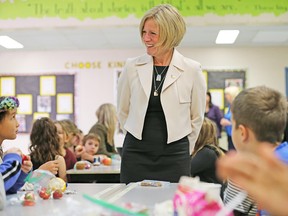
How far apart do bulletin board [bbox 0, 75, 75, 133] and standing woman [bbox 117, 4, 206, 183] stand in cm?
589

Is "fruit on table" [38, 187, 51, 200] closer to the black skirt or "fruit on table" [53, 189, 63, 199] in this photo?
"fruit on table" [53, 189, 63, 199]

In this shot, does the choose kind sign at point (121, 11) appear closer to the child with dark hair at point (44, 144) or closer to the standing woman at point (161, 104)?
the child with dark hair at point (44, 144)

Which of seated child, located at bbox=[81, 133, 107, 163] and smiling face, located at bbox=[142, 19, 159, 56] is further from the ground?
smiling face, located at bbox=[142, 19, 159, 56]

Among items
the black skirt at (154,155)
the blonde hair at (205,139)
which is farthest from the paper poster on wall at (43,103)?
the black skirt at (154,155)

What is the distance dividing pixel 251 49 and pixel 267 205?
770 cm

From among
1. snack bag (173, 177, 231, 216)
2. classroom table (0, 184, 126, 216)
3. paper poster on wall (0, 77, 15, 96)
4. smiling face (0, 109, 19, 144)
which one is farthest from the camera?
paper poster on wall (0, 77, 15, 96)

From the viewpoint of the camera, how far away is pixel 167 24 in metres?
2.21

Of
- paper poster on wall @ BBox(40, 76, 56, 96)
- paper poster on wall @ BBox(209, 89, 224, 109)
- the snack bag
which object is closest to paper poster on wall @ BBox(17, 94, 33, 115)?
paper poster on wall @ BBox(40, 76, 56, 96)

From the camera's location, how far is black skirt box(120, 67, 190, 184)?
2207 millimetres

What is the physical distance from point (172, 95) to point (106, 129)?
3.13 metres

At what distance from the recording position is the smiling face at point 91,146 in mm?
4820

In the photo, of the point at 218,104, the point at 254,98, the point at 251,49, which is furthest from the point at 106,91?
the point at 254,98

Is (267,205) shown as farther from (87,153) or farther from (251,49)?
(251,49)

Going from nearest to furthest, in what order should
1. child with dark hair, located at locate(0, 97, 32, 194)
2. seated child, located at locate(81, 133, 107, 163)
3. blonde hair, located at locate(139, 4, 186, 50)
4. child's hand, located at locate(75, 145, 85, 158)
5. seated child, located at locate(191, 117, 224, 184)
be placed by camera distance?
child with dark hair, located at locate(0, 97, 32, 194)
blonde hair, located at locate(139, 4, 186, 50)
seated child, located at locate(191, 117, 224, 184)
child's hand, located at locate(75, 145, 85, 158)
seated child, located at locate(81, 133, 107, 163)
